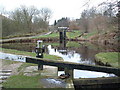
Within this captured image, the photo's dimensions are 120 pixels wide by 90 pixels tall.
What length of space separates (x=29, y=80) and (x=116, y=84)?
9.62ft

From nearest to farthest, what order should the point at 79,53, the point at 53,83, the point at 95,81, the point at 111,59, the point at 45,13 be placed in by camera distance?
1. the point at 53,83
2. the point at 95,81
3. the point at 111,59
4. the point at 79,53
5. the point at 45,13

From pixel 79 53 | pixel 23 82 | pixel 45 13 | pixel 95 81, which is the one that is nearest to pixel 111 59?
pixel 79 53

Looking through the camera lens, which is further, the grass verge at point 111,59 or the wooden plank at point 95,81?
the grass verge at point 111,59

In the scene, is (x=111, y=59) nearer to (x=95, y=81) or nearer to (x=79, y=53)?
(x=79, y=53)

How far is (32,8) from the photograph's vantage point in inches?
1335

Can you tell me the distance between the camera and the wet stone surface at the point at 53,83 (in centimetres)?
431

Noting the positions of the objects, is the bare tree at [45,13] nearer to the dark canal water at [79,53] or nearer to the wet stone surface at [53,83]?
the dark canal water at [79,53]

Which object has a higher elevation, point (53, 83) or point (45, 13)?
point (45, 13)

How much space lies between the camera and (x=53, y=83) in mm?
4551

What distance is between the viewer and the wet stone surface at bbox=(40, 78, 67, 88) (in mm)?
4309

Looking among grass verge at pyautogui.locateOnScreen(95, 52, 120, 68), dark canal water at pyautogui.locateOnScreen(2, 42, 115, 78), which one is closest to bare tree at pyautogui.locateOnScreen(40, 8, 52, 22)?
dark canal water at pyautogui.locateOnScreen(2, 42, 115, 78)

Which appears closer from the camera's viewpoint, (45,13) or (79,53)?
(79,53)

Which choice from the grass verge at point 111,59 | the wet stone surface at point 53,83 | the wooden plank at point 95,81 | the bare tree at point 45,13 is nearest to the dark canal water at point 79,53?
the grass verge at point 111,59

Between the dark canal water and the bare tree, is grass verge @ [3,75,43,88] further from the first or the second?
the bare tree
